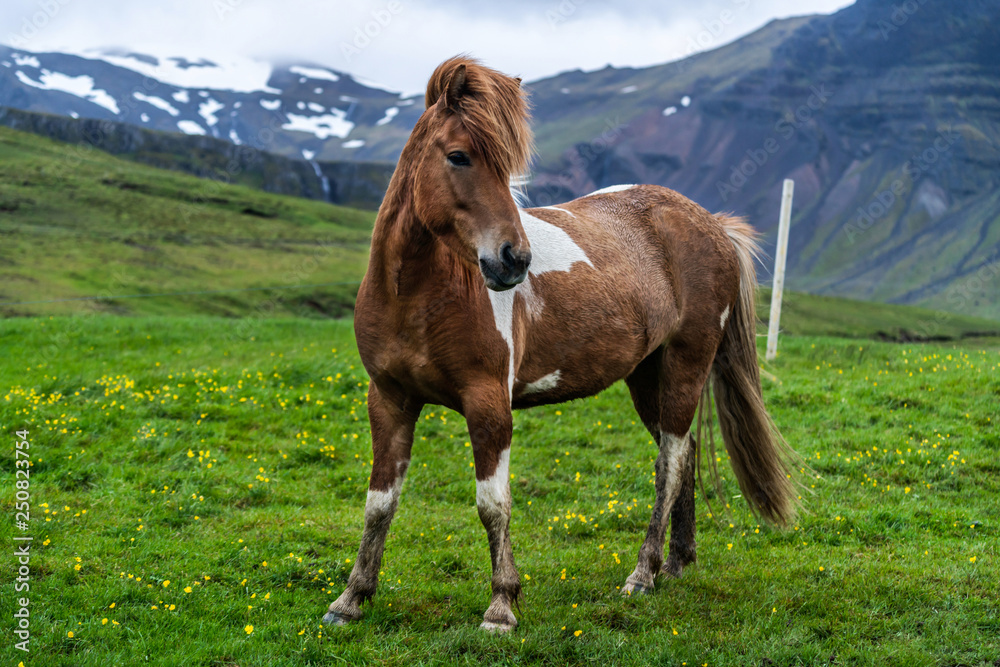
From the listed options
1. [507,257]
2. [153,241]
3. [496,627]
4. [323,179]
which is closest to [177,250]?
[153,241]

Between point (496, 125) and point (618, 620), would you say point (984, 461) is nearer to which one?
point (618, 620)

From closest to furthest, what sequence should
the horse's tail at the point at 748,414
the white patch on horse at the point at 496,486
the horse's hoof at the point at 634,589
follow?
1. the white patch on horse at the point at 496,486
2. the horse's hoof at the point at 634,589
3. the horse's tail at the point at 748,414

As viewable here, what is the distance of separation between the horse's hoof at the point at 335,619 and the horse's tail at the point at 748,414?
3.38 m

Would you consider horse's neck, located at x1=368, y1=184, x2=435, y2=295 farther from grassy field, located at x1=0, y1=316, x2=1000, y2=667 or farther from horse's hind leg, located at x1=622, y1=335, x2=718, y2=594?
horse's hind leg, located at x1=622, y1=335, x2=718, y2=594

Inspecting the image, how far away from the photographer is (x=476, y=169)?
3.70 m

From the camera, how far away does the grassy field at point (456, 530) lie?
4195 mm

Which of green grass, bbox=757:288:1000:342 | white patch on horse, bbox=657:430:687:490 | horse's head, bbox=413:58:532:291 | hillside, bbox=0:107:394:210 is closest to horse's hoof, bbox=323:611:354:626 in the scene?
horse's head, bbox=413:58:532:291

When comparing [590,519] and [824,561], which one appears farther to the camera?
[590,519]

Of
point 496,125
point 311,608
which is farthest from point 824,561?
point 496,125

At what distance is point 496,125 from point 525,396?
1.83m

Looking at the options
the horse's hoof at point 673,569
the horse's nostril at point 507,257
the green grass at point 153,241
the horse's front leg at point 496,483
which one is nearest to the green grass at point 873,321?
the green grass at point 153,241

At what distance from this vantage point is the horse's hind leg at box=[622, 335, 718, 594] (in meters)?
5.26

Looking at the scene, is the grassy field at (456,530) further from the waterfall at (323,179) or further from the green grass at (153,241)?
the waterfall at (323,179)

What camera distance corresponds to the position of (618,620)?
4.58 meters
